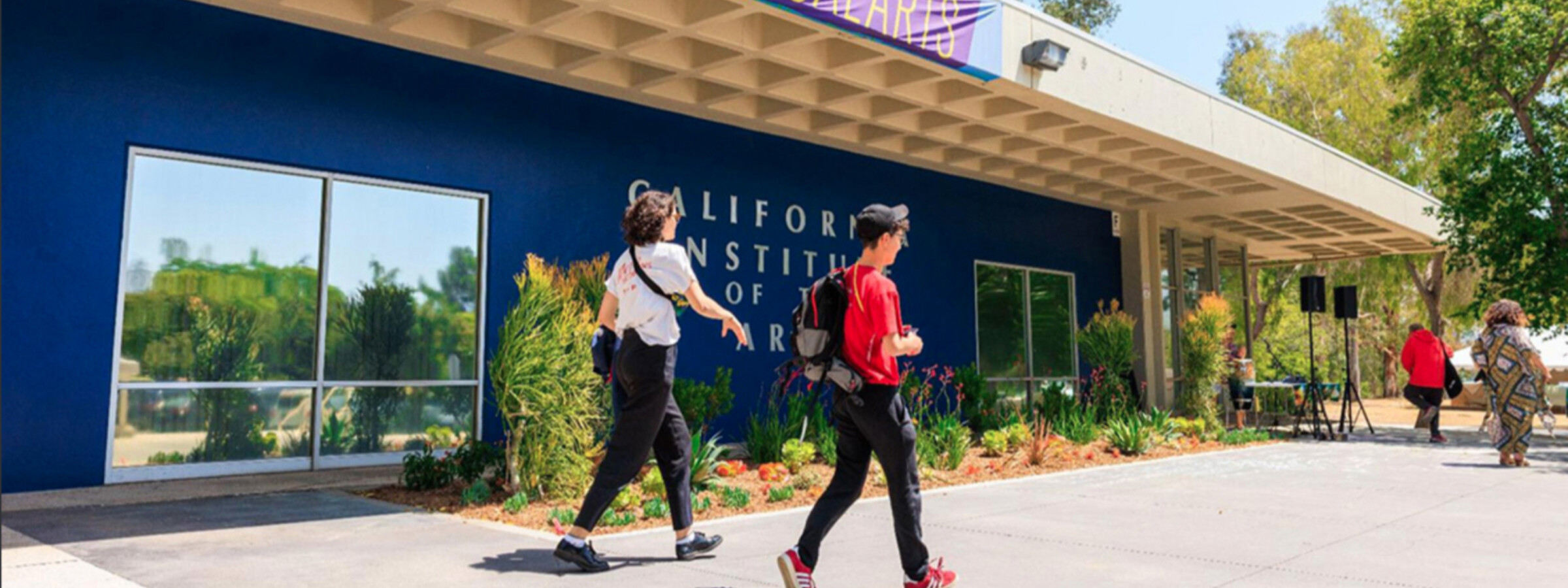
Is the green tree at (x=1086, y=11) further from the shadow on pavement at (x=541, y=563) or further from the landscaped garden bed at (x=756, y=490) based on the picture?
the shadow on pavement at (x=541, y=563)

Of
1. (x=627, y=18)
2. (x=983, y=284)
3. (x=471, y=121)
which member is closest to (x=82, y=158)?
(x=471, y=121)

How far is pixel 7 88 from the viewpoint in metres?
6.77

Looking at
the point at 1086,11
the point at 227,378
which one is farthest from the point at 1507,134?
the point at 1086,11

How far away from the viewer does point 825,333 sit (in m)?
4.03

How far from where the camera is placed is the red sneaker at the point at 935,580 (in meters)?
4.05

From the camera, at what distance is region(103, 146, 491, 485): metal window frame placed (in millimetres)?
7188

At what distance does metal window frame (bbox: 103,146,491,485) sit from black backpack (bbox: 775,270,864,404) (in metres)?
5.40

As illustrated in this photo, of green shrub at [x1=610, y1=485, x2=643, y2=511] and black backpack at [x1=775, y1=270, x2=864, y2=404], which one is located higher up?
black backpack at [x1=775, y1=270, x2=864, y2=404]

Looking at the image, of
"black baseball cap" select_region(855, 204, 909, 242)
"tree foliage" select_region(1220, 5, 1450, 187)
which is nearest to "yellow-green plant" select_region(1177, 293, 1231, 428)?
"black baseball cap" select_region(855, 204, 909, 242)

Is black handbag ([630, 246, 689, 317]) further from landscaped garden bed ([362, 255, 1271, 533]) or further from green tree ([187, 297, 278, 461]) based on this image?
green tree ([187, 297, 278, 461])

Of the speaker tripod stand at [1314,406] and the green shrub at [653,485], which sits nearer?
the green shrub at [653,485]

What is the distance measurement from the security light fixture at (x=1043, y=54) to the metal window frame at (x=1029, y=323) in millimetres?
4357

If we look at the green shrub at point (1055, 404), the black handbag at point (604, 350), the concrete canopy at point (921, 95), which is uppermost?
the concrete canopy at point (921, 95)

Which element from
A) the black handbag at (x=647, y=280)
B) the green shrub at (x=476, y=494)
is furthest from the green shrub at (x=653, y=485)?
the black handbag at (x=647, y=280)
